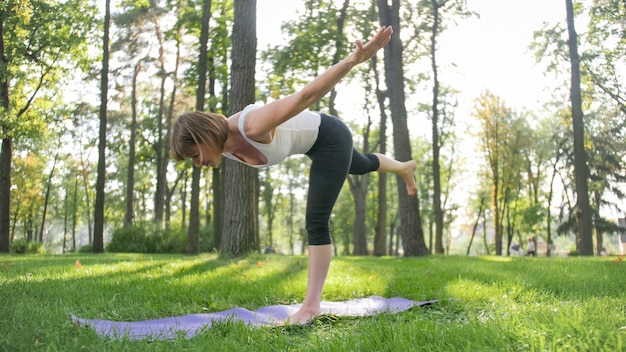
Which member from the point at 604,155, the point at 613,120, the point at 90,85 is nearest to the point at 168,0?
the point at 90,85

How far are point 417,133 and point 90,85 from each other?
82.8 ft

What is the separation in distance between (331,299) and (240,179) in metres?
4.58

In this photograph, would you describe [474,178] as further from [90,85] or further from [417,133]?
[90,85]

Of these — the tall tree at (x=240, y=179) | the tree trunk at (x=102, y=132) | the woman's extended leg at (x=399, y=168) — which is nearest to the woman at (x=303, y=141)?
the woman's extended leg at (x=399, y=168)

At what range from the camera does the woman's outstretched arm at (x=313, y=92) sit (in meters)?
3.00

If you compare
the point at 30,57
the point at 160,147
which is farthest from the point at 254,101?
the point at 160,147

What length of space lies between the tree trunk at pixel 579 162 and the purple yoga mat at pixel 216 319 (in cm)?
1233

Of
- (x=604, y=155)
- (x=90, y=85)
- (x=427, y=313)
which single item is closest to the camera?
(x=427, y=313)

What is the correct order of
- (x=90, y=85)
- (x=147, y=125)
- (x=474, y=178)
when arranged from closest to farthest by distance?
(x=90, y=85)
(x=147, y=125)
(x=474, y=178)

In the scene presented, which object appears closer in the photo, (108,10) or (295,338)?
(295,338)

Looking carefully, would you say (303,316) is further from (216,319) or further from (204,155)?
(204,155)

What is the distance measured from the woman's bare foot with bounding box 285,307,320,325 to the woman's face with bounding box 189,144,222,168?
1173 millimetres

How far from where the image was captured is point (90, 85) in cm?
2469

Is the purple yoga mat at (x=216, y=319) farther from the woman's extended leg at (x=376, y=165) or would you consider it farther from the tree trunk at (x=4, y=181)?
the tree trunk at (x=4, y=181)
